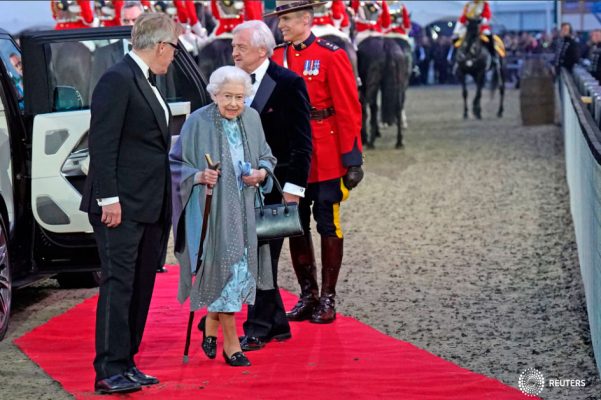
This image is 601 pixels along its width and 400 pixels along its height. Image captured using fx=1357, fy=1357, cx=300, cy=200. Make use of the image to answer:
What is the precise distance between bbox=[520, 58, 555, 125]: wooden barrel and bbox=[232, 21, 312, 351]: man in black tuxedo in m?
18.0

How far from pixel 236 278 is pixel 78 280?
3.00 meters

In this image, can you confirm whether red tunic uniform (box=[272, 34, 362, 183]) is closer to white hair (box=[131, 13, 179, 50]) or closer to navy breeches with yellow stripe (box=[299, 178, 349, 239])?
navy breeches with yellow stripe (box=[299, 178, 349, 239])

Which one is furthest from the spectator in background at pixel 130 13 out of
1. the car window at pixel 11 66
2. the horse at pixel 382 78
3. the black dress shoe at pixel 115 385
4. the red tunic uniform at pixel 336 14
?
the black dress shoe at pixel 115 385

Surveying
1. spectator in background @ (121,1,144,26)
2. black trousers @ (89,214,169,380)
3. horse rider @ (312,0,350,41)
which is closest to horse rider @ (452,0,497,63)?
horse rider @ (312,0,350,41)

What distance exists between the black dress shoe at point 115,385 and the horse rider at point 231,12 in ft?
41.1

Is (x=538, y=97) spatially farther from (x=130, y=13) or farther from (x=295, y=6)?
(x=295, y=6)

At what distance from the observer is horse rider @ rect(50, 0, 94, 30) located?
1855cm

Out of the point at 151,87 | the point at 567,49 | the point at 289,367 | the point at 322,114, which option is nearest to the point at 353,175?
the point at 322,114

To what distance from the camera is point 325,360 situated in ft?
23.3

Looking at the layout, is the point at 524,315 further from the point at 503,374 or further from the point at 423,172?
the point at 423,172

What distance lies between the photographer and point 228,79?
22.4 feet

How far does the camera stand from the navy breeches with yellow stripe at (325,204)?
810 cm

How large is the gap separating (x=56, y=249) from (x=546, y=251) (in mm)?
4385

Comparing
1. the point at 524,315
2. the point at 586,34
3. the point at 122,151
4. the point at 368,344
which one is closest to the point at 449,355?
the point at 368,344
